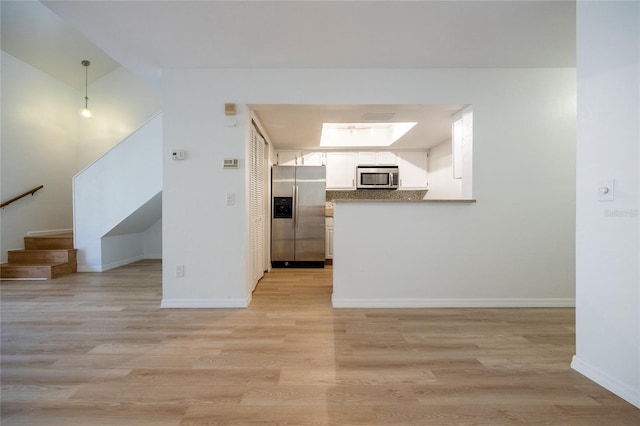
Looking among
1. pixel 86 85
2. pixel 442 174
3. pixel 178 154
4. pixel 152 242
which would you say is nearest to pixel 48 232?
pixel 152 242

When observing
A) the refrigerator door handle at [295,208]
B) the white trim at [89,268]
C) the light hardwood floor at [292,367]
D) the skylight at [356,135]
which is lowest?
the light hardwood floor at [292,367]

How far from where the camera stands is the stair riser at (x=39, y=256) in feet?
14.5

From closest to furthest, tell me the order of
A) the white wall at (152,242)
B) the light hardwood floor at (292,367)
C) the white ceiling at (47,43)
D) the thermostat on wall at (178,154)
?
the light hardwood floor at (292,367) → the thermostat on wall at (178,154) → the white ceiling at (47,43) → the white wall at (152,242)

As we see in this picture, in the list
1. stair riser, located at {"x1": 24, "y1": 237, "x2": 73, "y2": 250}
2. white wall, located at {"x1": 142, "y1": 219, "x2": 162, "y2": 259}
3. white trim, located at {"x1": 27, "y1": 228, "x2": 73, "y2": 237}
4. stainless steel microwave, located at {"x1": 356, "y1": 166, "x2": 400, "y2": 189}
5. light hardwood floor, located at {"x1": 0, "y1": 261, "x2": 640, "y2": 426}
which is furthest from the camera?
white wall, located at {"x1": 142, "y1": 219, "x2": 162, "y2": 259}

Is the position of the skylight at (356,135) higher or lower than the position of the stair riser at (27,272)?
higher

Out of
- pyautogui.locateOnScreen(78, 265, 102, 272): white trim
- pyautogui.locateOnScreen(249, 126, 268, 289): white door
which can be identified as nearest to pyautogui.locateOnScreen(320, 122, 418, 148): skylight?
pyautogui.locateOnScreen(249, 126, 268, 289): white door

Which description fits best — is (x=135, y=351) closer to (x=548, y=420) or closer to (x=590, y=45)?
(x=548, y=420)

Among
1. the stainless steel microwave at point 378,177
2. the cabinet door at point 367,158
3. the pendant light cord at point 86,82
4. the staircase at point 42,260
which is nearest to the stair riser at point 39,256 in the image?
the staircase at point 42,260

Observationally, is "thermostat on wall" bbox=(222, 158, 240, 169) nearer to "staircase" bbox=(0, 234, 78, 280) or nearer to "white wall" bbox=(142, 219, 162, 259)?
"staircase" bbox=(0, 234, 78, 280)

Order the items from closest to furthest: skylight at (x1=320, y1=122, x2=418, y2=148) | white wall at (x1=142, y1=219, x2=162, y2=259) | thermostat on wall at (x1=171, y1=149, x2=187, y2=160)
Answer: thermostat on wall at (x1=171, y1=149, x2=187, y2=160), skylight at (x1=320, y1=122, x2=418, y2=148), white wall at (x1=142, y1=219, x2=162, y2=259)

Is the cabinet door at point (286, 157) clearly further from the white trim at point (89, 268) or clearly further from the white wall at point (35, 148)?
the white wall at point (35, 148)

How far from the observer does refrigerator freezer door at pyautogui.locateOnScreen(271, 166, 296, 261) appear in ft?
17.0

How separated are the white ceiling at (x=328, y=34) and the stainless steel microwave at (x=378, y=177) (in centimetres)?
223

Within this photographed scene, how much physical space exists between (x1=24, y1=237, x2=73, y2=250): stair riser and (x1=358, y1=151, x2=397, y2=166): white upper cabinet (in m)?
5.30
